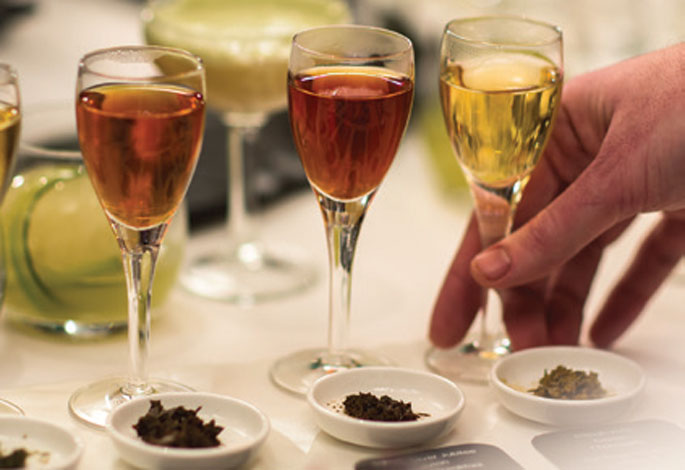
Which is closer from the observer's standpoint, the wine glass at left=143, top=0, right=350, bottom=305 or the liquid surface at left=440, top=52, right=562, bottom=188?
the liquid surface at left=440, top=52, right=562, bottom=188

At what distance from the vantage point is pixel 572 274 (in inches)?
48.6

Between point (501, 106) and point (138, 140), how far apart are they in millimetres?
356

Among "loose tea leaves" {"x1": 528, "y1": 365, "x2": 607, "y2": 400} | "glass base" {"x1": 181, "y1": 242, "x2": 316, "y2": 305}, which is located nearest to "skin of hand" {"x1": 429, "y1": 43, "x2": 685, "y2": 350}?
"loose tea leaves" {"x1": 528, "y1": 365, "x2": 607, "y2": 400}

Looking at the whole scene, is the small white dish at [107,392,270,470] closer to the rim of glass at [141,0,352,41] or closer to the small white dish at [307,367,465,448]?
the small white dish at [307,367,465,448]

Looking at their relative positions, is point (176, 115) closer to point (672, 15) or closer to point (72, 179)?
point (72, 179)

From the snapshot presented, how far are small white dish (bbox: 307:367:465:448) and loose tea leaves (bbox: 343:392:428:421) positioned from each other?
1 centimetres

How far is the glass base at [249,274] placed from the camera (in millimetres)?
1354

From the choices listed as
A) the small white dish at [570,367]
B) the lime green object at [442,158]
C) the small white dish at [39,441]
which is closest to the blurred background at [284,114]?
the lime green object at [442,158]

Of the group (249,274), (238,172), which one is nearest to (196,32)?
(238,172)

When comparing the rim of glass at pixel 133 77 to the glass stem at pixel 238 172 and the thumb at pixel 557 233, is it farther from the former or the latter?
the glass stem at pixel 238 172

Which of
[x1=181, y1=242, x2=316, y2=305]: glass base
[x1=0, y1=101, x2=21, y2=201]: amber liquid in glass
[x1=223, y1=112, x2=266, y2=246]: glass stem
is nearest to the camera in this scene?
[x1=0, y1=101, x2=21, y2=201]: amber liquid in glass

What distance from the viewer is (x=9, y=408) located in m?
0.98

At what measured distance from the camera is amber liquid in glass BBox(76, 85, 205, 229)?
0.89 meters

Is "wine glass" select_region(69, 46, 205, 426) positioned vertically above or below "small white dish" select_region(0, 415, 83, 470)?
above
